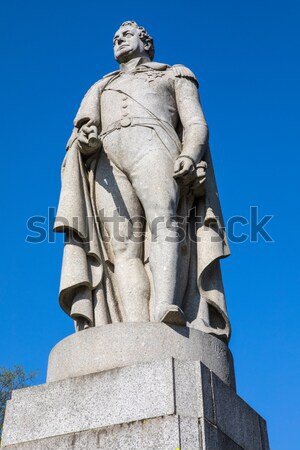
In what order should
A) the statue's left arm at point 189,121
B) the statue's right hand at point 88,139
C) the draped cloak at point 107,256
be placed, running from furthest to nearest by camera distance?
the statue's right hand at point 88,139, the statue's left arm at point 189,121, the draped cloak at point 107,256

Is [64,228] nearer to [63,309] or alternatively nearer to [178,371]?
[63,309]

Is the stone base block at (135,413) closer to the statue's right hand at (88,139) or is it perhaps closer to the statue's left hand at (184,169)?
the statue's left hand at (184,169)

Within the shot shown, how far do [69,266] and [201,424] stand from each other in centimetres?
267

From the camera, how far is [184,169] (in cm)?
768

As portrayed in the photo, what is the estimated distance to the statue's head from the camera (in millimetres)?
9461

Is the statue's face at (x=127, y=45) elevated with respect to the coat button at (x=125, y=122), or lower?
elevated

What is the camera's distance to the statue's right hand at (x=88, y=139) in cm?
809

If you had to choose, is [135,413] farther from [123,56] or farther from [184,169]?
[123,56]

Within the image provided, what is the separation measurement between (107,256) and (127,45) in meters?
3.39

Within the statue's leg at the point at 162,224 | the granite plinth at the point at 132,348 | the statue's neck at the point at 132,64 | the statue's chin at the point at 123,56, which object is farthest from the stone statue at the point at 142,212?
the statue's chin at the point at 123,56

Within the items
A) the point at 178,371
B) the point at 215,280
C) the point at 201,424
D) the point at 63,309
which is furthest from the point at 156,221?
the point at 201,424

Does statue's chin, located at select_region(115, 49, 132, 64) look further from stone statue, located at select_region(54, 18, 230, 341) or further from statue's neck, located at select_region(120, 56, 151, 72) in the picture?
stone statue, located at select_region(54, 18, 230, 341)

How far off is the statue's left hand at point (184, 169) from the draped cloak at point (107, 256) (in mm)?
235

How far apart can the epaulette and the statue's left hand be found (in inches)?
Result: 66.3
